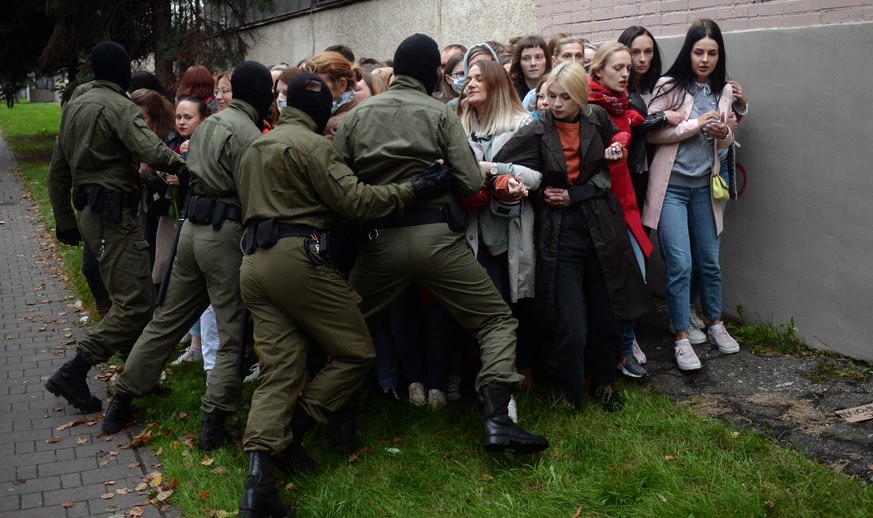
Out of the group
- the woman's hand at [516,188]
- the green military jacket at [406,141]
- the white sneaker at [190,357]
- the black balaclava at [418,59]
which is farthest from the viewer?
the white sneaker at [190,357]

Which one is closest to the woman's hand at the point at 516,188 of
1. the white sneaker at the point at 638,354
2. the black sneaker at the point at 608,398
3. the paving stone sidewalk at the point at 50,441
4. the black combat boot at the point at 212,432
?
the black sneaker at the point at 608,398

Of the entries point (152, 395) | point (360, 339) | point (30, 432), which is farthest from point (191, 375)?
point (360, 339)

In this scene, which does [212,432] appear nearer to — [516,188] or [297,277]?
[297,277]

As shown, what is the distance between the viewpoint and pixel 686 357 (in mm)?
5676

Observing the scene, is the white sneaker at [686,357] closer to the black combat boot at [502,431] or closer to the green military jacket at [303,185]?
the black combat boot at [502,431]

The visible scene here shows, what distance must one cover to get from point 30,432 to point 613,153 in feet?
12.9

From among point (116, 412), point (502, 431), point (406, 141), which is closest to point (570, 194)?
point (406, 141)

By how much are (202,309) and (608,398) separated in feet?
8.11

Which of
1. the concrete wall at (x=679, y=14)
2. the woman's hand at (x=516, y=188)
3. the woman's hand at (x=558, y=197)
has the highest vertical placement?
the concrete wall at (x=679, y=14)

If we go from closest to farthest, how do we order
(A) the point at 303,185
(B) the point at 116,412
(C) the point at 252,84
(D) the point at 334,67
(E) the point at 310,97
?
1. (A) the point at 303,185
2. (E) the point at 310,97
3. (C) the point at 252,84
4. (D) the point at 334,67
5. (B) the point at 116,412

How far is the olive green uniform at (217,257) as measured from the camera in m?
4.83

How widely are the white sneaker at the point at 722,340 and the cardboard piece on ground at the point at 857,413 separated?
3.28 feet

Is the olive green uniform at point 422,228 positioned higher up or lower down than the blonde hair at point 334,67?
lower down

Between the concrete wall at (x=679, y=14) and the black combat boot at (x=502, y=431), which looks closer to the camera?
the black combat boot at (x=502, y=431)
